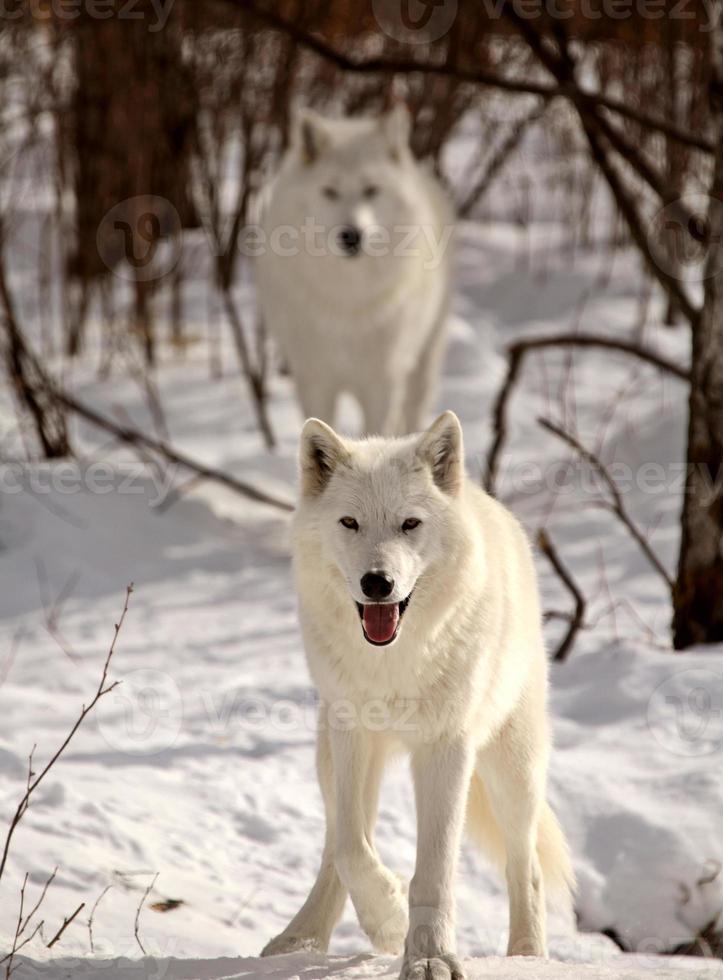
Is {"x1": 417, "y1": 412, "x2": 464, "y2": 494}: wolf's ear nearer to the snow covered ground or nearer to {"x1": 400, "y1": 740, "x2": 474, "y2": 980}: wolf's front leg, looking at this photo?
{"x1": 400, "y1": 740, "x2": 474, "y2": 980}: wolf's front leg

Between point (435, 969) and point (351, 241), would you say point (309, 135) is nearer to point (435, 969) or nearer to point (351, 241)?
point (351, 241)

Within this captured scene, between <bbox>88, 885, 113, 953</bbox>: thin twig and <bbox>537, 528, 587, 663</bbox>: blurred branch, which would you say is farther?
<bbox>537, 528, 587, 663</bbox>: blurred branch

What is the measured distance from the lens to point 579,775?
4.37 metres

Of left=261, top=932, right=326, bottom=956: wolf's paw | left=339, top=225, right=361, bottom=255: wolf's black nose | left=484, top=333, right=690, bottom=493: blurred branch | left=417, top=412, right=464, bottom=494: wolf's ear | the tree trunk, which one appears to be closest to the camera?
left=417, top=412, right=464, bottom=494: wolf's ear

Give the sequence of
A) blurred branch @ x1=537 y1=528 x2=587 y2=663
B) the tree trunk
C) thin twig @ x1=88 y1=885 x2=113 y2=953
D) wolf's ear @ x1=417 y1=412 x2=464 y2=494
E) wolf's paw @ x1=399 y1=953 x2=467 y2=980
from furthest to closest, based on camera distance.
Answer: blurred branch @ x1=537 y1=528 x2=587 y2=663
the tree trunk
wolf's ear @ x1=417 y1=412 x2=464 y2=494
thin twig @ x1=88 y1=885 x2=113 y2=953
wolf's paw @ x1=399 y1=953 x2=467 y2=980

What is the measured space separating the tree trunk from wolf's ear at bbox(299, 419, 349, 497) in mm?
2567

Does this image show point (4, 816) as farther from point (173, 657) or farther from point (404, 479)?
point (173, 657)

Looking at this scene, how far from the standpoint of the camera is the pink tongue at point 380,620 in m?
2.75

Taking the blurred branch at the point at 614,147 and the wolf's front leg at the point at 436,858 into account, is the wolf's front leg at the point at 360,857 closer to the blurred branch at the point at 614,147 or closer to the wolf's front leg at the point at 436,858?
the wolf's front leg at the point at 436,858

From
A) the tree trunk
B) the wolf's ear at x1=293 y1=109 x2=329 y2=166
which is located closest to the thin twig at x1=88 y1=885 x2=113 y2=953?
the tree trunk

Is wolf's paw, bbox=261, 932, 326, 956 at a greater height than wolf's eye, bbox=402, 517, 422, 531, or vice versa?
wolf's eye, bbox=402, 517, 422, 531

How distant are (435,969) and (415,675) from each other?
2.18ft

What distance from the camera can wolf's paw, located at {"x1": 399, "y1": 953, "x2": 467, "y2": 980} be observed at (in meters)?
2.65

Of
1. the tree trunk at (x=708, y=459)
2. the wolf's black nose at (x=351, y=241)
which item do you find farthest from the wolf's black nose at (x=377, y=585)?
the wolf's black nose at (x=351, y=241)
